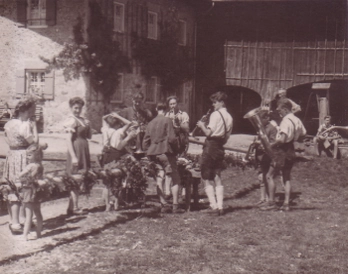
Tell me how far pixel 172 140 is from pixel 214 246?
6.67ft

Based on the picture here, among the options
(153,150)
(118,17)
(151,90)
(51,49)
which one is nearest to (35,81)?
(51,49)

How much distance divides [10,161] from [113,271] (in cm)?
193

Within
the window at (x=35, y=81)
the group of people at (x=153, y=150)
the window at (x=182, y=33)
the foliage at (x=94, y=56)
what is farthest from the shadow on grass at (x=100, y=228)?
the window at (x=182, y=33)

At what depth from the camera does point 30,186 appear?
571cm

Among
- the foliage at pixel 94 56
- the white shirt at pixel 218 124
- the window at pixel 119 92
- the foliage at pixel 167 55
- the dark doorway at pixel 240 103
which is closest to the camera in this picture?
the white shirt at pixel 218 124

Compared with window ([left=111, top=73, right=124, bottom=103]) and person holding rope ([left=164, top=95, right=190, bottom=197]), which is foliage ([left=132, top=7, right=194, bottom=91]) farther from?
person holding rope ([left=164, top=95, right=190, bottom=197])

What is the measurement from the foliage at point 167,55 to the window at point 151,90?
28 cm

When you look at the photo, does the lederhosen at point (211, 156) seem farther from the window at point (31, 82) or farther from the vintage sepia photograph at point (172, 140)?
the window at point (31, 82)

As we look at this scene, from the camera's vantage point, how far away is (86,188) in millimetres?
6320

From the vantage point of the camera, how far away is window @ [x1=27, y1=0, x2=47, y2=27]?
725 inches

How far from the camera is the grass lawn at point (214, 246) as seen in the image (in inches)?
196

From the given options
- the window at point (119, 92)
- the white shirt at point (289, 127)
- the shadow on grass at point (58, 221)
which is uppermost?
the window at point (119, 92)

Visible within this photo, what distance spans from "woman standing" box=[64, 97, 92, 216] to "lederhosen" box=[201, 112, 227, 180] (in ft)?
4.99

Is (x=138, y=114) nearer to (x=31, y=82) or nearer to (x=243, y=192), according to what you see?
(x=243, y=192)
